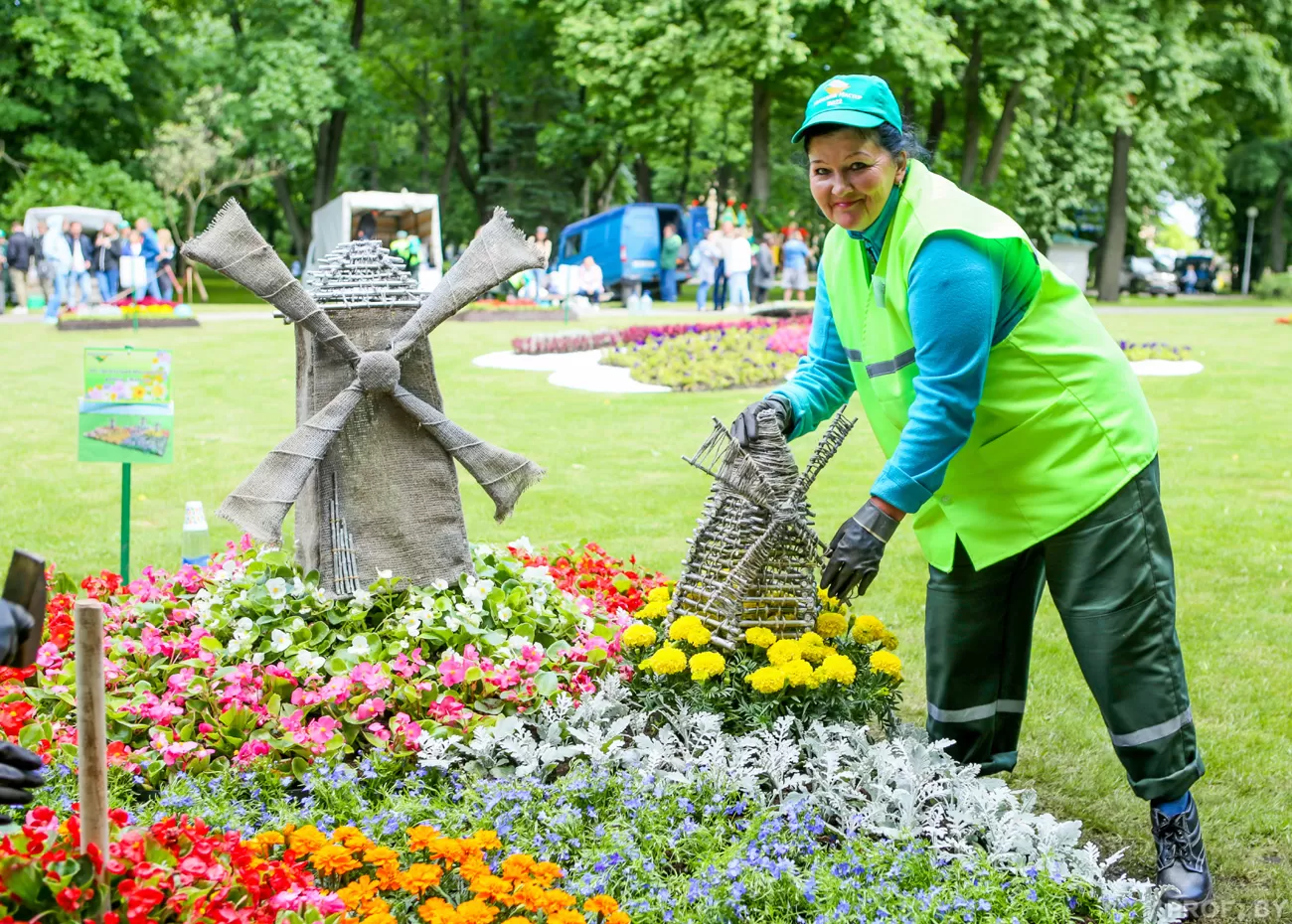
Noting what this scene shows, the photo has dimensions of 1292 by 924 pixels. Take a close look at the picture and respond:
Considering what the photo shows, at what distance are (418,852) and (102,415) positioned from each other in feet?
9.29

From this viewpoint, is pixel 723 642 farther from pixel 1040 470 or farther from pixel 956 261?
pixel 956 261

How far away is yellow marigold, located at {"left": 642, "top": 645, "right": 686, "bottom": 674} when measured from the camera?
3621mm

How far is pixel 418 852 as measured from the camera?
3.10m

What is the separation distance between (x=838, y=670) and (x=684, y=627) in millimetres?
470

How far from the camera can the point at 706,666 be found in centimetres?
361

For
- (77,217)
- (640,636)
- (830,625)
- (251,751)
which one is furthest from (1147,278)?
(251,751)

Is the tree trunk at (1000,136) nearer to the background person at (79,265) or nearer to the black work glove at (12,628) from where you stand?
the background person at (79,265)

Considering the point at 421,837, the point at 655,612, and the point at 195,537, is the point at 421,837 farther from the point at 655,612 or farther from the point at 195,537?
the point at 195,537

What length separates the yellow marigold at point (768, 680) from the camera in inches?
139

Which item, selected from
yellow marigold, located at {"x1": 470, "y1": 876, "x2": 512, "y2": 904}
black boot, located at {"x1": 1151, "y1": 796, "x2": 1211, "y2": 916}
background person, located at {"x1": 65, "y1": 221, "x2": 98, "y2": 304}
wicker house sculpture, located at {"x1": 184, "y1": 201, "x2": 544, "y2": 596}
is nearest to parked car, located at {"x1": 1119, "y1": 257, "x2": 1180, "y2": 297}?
background person, located at {"x1": 65, "y1": 221, "x2": 98, "y2": 304}

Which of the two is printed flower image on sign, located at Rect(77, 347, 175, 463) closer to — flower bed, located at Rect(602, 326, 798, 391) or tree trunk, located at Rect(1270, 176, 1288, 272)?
flower bed, located at Rect(602, 326, 798, 391)

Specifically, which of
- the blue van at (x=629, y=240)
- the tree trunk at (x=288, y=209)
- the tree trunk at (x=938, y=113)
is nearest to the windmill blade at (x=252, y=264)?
the blue van at (x=629, y=240)

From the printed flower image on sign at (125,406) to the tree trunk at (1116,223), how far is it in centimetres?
2948

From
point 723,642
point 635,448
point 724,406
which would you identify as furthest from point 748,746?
point 724,406
